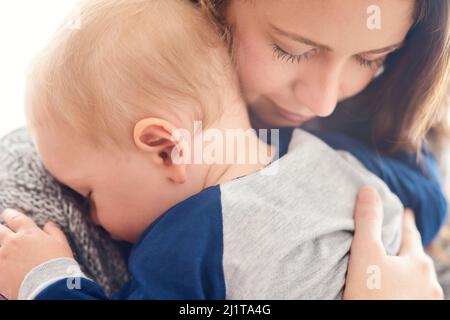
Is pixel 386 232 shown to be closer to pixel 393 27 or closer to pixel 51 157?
pixel 393 27

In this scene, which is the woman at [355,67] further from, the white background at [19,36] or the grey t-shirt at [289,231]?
the white background at [19,36]

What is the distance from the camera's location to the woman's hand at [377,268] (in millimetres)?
814

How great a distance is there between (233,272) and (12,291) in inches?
12.8

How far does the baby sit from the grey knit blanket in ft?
0.09

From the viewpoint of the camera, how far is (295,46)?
812 millimetres

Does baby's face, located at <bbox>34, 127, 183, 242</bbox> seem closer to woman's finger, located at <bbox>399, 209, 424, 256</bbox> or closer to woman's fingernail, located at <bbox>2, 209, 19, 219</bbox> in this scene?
woman's fingernail, located at <bbox>2, 209, 19, 219</bbox>

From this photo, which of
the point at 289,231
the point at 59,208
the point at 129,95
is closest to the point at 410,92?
the point at 289,231

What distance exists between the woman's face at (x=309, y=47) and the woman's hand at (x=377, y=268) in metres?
0.18

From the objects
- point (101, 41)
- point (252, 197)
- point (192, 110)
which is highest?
point (101, 41)

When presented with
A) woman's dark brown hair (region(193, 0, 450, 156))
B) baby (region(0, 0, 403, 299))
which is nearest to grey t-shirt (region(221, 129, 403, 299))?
baby (region(0, 0, 403, 299))

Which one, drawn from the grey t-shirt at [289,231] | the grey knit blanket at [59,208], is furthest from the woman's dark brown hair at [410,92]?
the grey knit blanket at [59,208]

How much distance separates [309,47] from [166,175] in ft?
0.93

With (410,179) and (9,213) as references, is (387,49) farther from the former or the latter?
(9,213)
